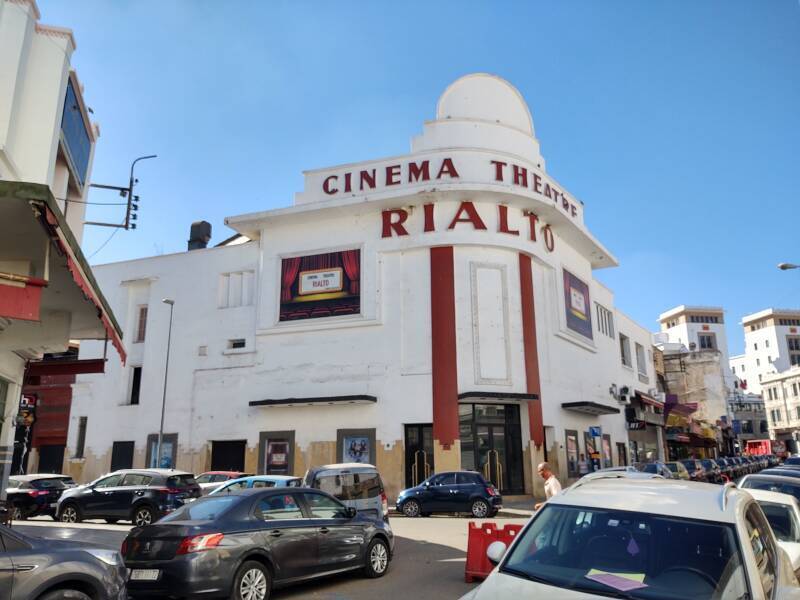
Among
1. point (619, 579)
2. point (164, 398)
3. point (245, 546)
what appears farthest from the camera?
point (164, 398)

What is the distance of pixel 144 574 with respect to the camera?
25.0 ft

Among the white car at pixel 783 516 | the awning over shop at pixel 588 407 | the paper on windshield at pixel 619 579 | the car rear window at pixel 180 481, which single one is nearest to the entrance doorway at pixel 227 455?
the car rear window at pixel 180 481

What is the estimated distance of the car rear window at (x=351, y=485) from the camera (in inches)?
539

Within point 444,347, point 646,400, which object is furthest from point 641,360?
point 444,347

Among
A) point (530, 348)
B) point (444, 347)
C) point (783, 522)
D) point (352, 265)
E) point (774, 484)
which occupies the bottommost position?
point (783, 522)

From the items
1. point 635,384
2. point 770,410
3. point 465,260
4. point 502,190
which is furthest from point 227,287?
point 770,410

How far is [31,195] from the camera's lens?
7355 mm

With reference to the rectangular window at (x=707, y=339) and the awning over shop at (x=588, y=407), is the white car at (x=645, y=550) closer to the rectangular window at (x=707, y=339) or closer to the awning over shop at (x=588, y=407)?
the awning over shop at (x=588, y=407)

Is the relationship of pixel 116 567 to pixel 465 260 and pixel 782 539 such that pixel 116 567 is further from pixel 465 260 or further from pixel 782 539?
pixel 465 260

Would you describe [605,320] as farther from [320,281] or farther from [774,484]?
[774,484]

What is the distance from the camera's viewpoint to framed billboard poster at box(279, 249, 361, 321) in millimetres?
30312

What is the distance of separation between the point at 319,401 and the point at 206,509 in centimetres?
2048

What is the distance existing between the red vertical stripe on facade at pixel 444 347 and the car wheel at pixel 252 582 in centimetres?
1941

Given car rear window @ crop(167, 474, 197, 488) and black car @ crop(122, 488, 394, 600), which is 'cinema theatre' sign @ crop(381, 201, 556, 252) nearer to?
car rear window @ crop(167, 474, 197, 488)
